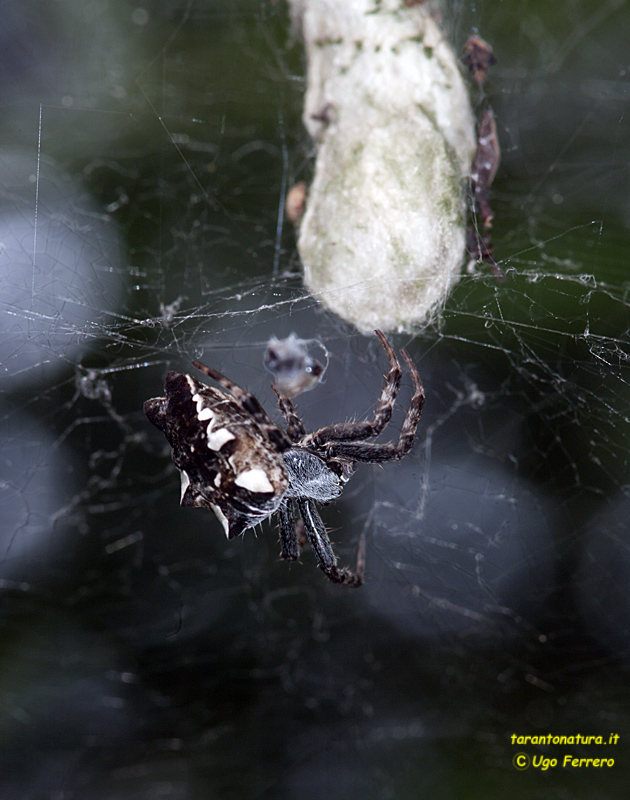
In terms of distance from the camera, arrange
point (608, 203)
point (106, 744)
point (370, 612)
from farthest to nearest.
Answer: point (106, 744) → point (370, 612) → point (608, 203)

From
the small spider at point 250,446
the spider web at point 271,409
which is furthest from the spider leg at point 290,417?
the spider web at point 271,409

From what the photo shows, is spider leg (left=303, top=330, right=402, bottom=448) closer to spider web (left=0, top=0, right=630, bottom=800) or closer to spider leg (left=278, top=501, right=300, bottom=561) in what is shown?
spider web (left=0, top=0, right=630, bottom=800)

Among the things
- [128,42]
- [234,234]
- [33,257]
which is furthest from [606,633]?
[128,42]

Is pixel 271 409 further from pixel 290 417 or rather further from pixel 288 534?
pixel 288 534

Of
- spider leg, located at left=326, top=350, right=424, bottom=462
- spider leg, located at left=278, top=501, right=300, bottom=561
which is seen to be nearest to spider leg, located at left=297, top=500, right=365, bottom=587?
spider leg, located at left=278, top=501, right=300, bottom=561

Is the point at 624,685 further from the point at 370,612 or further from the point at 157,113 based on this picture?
the point at 157,113

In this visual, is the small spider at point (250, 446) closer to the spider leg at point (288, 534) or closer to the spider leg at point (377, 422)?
the spider leg at point (377, 422)
